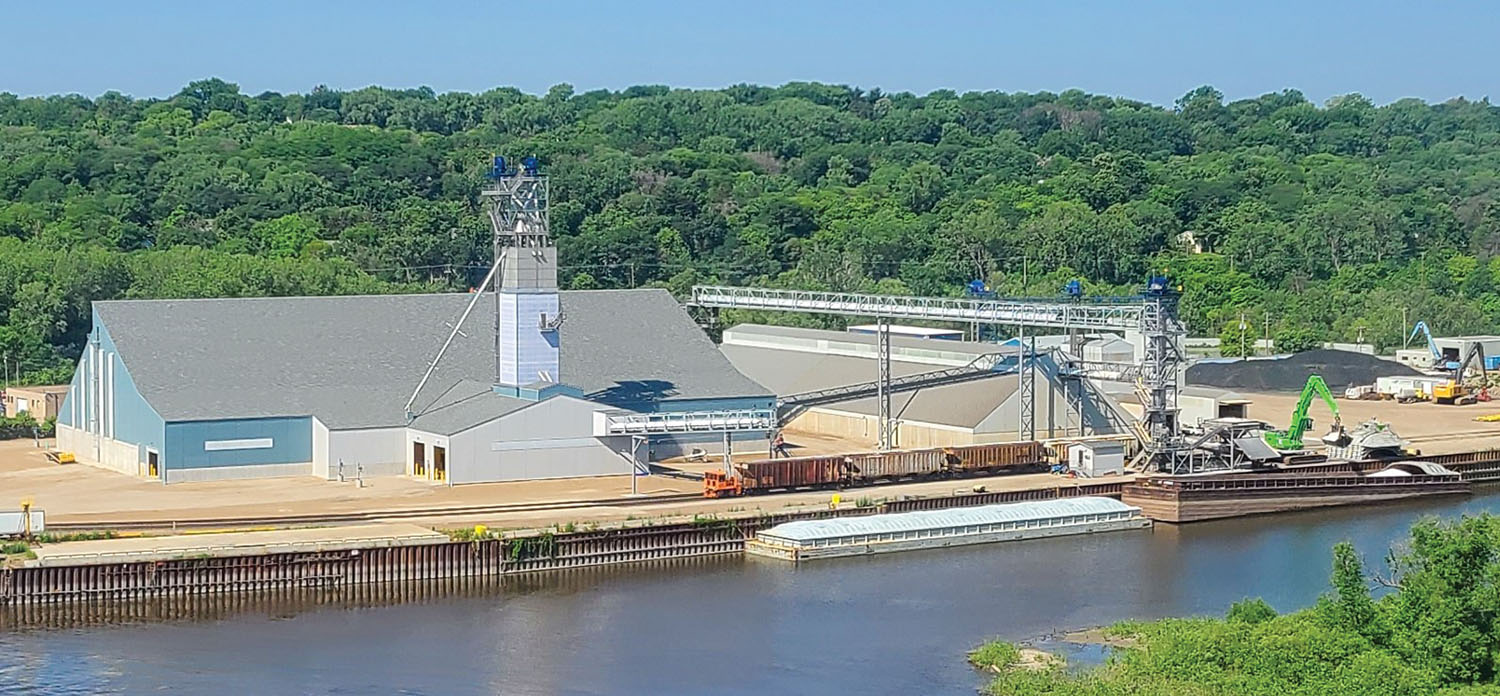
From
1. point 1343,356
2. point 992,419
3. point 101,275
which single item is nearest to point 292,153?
point 101,275

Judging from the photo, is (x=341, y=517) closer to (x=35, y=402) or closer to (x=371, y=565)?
(x=371, y=565)

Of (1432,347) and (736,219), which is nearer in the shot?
(1432,347)

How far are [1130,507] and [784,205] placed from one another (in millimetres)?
69200

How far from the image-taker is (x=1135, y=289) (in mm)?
106062

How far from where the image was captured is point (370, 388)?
57188 mm

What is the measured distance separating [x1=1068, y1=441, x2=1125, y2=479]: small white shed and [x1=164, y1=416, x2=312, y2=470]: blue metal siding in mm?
19351

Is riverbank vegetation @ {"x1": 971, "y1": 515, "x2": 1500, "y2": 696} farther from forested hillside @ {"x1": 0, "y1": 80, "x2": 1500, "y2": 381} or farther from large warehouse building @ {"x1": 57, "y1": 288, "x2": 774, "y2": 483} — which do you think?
forested hillside @ {"x1": 0, "y1": 80, "x2": 1500, "y2": 381}

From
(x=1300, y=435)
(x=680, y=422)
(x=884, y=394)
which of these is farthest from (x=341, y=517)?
(x=1300, y=435)

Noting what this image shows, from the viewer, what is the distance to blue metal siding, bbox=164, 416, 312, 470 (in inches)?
2076

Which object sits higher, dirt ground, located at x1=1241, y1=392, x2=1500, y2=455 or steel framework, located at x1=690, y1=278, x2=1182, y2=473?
steel framework, located at x1=690, y1=278, x2=1182, y2=473

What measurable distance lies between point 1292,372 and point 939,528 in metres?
38.2

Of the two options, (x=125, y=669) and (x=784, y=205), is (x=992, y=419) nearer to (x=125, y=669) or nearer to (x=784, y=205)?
(x=125, y=669)

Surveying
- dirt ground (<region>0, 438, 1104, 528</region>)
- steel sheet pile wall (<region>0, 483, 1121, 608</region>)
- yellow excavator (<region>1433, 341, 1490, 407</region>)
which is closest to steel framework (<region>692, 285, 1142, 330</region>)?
dirt ground (<region>0, 438, 1104, 528</region>)

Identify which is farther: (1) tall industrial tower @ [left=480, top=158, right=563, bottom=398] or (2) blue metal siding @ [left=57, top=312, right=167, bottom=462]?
(1) tall industrial tower @ [left=480, top=158, right=563, bottom=398]
